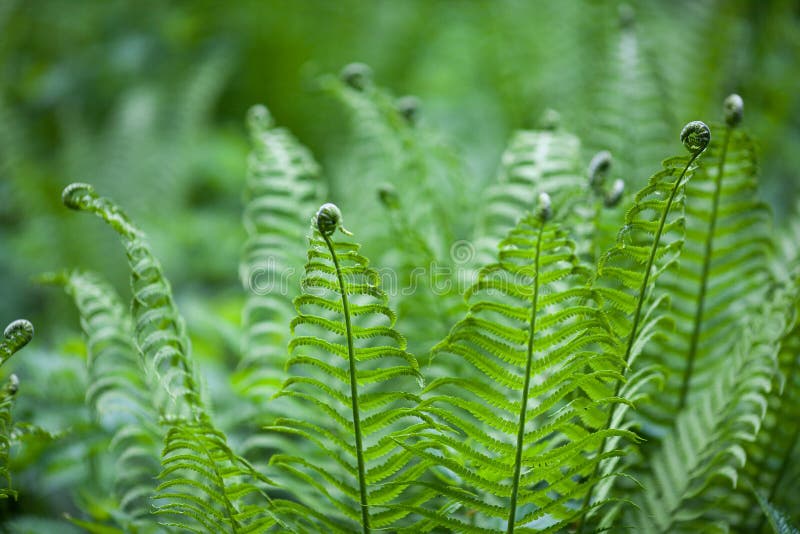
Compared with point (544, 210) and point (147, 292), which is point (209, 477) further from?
point (544, 210)

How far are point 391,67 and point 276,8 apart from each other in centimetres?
55

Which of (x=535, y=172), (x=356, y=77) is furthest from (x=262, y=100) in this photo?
(x=535, y=172)

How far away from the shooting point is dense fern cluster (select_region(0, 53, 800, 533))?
0.71m

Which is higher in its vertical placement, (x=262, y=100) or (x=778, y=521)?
(x=262, y=100)

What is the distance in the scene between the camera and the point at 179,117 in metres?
2.33

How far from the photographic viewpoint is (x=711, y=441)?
35.9 inches

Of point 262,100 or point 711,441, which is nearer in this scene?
point 711,441

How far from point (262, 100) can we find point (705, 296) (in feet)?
7.13

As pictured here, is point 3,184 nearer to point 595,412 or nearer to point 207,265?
point 207,265

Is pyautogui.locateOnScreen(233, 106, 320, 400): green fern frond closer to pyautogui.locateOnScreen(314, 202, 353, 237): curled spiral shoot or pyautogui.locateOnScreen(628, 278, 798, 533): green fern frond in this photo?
pyautogui.locateOnScreen(314, 202, 353, 237): curled spiral shoot

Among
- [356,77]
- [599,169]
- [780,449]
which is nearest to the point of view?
[599,169]

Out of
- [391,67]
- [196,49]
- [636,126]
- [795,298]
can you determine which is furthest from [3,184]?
[795,298]

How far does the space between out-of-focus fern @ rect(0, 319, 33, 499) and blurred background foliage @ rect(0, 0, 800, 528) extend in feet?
1.26

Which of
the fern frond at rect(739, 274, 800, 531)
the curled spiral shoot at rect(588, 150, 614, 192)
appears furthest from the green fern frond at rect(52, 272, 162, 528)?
the fern frond at rect(739, 274, 800, 531)
